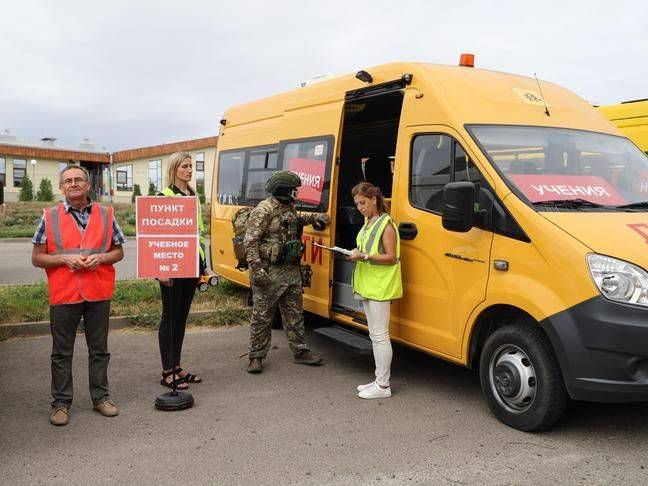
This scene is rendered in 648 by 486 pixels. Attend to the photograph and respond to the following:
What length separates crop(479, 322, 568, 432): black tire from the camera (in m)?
4.04

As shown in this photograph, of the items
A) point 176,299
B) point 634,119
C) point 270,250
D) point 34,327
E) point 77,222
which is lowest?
point 34,327

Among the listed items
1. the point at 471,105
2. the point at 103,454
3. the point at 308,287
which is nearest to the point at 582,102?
the point at 471,105

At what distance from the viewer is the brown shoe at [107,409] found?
462 centimetres

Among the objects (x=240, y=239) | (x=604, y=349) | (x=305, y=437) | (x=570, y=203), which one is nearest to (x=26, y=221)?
(x=240, y=239)

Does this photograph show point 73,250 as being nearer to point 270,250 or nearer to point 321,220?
point 270,250

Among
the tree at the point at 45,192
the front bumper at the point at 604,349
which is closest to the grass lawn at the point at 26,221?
the tree at the point at 45,192

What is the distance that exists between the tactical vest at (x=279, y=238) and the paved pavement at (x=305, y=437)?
42.6 inches

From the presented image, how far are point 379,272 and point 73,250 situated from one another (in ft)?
7.56

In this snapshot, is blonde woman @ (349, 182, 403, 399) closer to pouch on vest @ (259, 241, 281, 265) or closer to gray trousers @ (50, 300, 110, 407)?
pouch on vest @ (259, 241, 281, 265)

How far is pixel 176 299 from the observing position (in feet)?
16.9

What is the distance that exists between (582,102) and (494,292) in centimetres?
234

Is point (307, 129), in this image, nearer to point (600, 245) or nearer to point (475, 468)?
point (600, 245)

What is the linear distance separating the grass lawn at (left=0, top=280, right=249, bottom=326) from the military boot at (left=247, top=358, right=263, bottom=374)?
1.99 meters

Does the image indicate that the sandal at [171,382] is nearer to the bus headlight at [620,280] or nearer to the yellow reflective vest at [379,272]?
the yellow reflective vest at [379,272]
